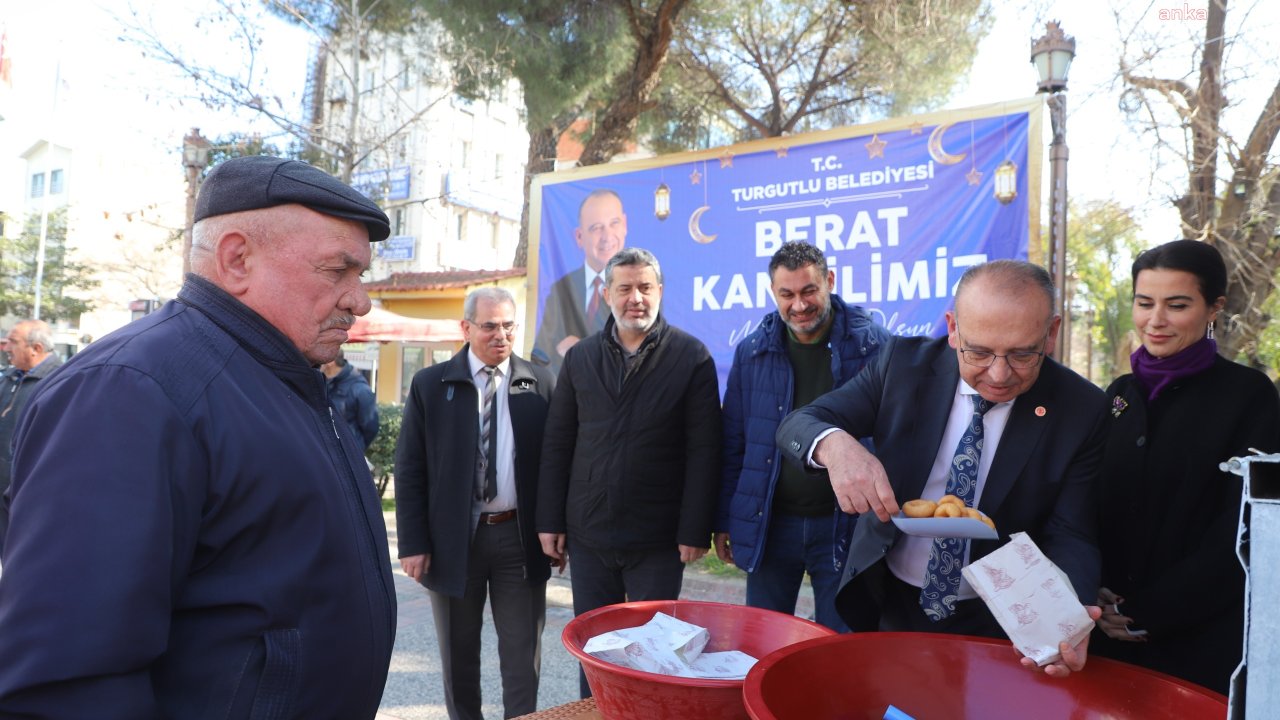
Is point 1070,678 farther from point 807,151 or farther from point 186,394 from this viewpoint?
point 807,151

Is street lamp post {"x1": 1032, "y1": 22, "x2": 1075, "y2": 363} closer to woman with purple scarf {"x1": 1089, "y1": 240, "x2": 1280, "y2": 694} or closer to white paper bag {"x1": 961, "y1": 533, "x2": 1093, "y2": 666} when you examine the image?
woman with purple scarf {"x1": 1089, "y1": 240, "x2": 1280, "y2": 694}

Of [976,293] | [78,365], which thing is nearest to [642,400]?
[976,293]

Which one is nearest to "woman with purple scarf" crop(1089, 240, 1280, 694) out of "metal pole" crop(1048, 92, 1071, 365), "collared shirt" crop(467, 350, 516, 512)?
"collared shirt" crop(467, 350, 516, 512)

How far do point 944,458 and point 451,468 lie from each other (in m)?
2.01

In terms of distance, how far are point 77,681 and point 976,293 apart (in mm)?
1602

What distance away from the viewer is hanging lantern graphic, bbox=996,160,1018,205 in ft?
15.0

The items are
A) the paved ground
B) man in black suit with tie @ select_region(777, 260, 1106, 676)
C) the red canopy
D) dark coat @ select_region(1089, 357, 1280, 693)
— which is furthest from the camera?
the red canopy

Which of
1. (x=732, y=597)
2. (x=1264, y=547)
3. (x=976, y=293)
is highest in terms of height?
(x=976, y=293)

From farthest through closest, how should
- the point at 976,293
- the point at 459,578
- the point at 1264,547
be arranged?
1. the point at 459,578
2. the point at 976,293
3. the point at 1264,547

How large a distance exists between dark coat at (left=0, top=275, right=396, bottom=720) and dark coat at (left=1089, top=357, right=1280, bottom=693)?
1.89 metres

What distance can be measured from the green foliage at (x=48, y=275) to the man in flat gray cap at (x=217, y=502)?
32684 millimetres

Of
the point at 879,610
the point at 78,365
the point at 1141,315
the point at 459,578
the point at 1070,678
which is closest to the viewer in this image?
the point at 78,365

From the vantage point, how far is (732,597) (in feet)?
18.1

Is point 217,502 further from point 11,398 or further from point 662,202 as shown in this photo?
point 11,398
